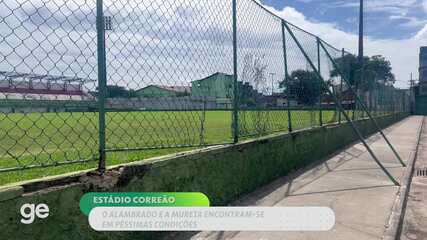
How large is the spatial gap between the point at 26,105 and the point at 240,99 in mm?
3634

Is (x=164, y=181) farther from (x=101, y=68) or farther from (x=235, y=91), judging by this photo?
(x=235, y=91)

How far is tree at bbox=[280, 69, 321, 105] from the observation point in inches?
332

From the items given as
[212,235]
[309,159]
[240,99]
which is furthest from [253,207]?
[309,159]

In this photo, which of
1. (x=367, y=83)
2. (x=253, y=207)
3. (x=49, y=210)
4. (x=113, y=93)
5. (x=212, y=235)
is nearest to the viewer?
(x=49, y=210)

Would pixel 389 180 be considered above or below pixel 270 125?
below

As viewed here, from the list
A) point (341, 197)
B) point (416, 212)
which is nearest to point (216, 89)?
point (341, 197)

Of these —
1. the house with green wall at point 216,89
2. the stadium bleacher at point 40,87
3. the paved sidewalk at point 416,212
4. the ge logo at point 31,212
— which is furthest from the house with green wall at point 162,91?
the paved sidewalk at point 416,212

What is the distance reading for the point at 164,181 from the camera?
413 centimetres

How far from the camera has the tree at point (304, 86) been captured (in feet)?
27.7

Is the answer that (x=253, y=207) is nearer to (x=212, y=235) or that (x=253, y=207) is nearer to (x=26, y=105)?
(x=212, y=235)

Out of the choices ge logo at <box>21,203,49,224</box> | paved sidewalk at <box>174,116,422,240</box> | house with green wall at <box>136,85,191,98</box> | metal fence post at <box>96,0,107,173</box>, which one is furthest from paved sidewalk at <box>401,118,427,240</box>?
ge logo at <box>21,203,49,224</box>

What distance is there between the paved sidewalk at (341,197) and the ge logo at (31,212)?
1.58m

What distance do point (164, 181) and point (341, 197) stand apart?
2947 millimetres

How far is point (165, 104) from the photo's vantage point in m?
4.35
